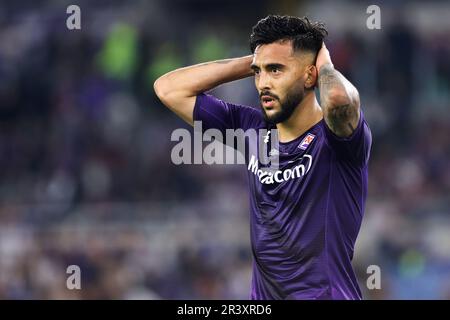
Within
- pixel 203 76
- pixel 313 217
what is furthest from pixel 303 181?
pixel 203 76

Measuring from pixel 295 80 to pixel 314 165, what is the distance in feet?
1.54

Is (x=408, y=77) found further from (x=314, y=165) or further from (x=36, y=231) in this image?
(x=314, y=165)

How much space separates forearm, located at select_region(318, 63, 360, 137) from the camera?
5.39 metres

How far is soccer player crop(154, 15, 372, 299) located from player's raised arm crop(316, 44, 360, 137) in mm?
23

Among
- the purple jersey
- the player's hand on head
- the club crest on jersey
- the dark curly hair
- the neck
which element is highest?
the dark curly hair

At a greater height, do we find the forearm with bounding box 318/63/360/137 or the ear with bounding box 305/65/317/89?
the ear with bounding box 305/65/317/89

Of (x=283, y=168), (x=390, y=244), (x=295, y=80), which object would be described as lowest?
(x=390, y=244)

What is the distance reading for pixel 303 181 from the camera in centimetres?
569

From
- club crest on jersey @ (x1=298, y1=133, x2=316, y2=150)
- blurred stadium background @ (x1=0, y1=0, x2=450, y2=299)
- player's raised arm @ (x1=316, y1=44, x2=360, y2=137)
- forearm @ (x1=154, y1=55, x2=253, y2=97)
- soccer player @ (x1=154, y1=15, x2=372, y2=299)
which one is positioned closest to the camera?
player's raised arm @ (x1=316, y1=44, x2=360, y2=137)

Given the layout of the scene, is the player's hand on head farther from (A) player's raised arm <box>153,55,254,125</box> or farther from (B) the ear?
(A) player's raised arm <box>153,55,254,125</box>

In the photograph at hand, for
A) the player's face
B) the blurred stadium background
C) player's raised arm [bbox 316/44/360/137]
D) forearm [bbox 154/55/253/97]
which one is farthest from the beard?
Answer: the blurred stadium background

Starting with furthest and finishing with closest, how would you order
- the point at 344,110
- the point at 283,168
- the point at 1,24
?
the point at 1,24, the point at 283,168, the point at 344,110
